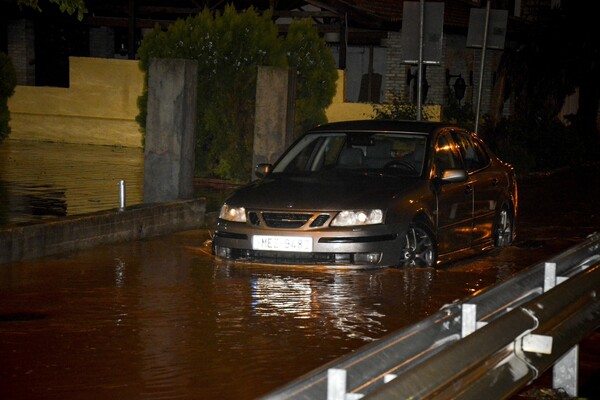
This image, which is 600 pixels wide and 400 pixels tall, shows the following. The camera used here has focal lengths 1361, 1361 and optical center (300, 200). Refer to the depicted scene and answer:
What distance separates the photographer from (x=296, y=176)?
44.5 feet

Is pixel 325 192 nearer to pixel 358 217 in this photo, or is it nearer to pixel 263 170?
pixel 358 217

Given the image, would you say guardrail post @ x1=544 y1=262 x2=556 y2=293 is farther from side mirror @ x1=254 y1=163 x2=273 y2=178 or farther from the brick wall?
the brick wall

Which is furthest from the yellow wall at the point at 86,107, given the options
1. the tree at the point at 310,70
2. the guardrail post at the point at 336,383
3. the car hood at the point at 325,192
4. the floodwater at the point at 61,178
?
the guardrail post at the point at 336,383

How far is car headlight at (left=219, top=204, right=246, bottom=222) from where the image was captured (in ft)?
41.3

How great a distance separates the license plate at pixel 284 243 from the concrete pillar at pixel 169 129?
456cm

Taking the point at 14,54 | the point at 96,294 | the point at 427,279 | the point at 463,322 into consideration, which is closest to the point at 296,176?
the point at 427,279

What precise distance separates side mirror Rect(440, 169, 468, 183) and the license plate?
65.4 inches

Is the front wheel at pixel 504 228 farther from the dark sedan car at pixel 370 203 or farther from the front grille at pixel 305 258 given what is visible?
the front grille at pixel 305 258

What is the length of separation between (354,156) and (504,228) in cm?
241

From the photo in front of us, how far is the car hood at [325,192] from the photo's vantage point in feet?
40.5

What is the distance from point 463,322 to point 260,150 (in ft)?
44.4

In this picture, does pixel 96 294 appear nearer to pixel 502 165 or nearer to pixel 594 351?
pixel 594 351

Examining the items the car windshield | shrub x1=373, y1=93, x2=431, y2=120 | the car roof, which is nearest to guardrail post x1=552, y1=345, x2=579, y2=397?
the car windshield

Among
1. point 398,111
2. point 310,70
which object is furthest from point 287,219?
point 398,111
